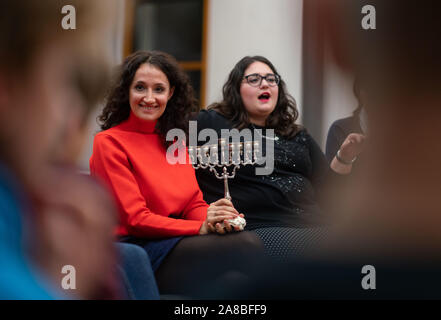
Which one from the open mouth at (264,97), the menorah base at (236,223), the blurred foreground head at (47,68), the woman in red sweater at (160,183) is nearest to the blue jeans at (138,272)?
the woman in red sweater at (160,183)

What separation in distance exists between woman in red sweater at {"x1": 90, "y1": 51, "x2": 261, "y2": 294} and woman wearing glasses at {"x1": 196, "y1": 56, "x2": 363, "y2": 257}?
11 centimetres

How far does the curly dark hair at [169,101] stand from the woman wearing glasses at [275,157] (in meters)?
0.07

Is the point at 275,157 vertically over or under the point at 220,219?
over

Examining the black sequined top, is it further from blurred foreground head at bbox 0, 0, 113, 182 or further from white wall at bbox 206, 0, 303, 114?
blurred foreground head at bbox 0, 0, 113, 182

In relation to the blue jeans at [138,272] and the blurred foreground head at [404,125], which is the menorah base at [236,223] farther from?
the blurred foreground head at [404,125]

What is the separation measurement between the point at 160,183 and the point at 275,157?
1.21ft

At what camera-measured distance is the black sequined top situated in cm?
127

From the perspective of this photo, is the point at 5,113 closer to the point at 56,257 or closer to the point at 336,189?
the point at 56,257

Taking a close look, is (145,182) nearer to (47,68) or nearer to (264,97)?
(264,97)

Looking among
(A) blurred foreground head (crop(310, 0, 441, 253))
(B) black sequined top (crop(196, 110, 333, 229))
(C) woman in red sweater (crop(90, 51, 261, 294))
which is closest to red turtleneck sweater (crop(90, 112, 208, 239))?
(C) woman in red sweater (crop(90, 51, 261, 294))

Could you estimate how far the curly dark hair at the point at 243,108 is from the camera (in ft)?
4.40

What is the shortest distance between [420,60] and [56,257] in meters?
0.27

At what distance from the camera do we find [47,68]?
31 cm

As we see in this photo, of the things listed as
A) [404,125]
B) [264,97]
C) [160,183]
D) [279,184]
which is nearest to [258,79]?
[264,97]
